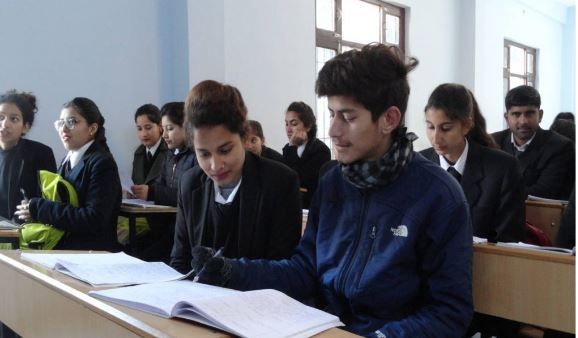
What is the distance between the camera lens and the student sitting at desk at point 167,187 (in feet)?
10.2

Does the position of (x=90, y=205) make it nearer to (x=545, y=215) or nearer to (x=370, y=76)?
(x=370, y=76)

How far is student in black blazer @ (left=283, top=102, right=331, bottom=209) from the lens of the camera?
14.7ft

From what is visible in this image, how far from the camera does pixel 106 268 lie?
139 cm

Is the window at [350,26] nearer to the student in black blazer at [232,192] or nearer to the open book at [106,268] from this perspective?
the student in black blazer at [232,192]

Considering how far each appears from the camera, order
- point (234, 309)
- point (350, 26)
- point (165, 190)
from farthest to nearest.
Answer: point (350, 26), point (165, 190), point (234, 309)

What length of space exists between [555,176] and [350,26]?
11.5 feet

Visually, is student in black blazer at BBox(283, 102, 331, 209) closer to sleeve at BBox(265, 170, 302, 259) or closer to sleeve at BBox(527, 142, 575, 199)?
sleeve at BBox(527, 142, 575, 199)

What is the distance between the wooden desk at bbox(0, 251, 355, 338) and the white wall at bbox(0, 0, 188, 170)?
8.48 feet

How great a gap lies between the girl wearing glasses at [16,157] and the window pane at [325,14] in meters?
3.49

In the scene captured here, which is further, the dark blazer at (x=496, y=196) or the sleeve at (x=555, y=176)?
the sleeve at (x=555, y=176)

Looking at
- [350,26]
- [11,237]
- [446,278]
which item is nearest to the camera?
[446,278]

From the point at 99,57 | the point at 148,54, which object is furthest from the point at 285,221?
the point at 148,54

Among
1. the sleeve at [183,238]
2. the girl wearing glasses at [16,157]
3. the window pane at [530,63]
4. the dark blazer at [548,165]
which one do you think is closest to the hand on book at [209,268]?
the sleeve at [183,238]

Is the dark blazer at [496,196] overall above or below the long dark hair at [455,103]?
below
